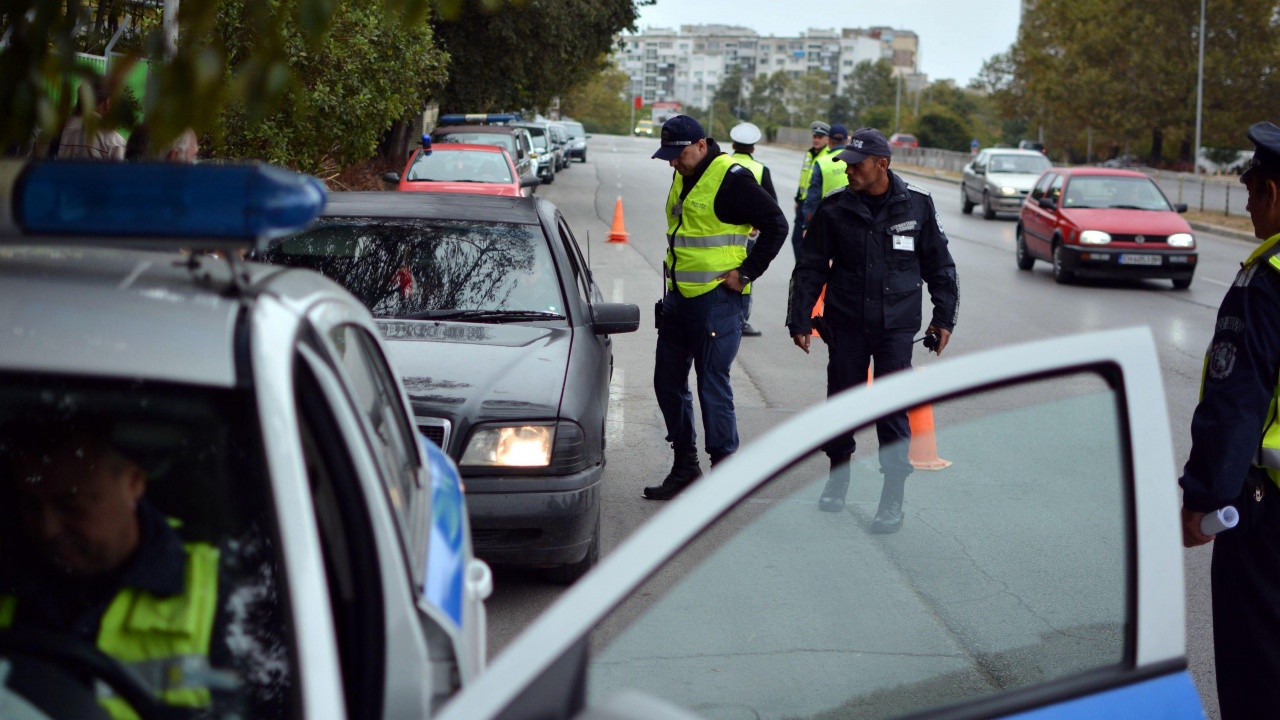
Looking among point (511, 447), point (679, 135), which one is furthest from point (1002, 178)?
point (511, 447)

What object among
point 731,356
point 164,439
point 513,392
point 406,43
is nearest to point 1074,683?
point 164,439

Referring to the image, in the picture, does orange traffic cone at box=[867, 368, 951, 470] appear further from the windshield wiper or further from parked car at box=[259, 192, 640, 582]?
the windshield wiper

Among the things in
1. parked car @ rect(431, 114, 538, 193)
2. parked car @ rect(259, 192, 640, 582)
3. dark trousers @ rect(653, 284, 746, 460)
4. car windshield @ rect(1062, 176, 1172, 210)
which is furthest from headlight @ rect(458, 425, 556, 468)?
parked car @ rect(431, 114, 538, 193)

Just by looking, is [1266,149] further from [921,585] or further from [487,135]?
[487,135]

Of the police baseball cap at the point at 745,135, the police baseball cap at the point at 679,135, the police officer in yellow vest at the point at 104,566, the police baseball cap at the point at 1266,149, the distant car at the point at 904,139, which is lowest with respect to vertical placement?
the police officer in yellow vest at the point at 104,566

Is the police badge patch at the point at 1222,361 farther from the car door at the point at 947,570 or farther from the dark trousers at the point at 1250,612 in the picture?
the car door at the point at 947,570

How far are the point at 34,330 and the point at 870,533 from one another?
4.25ft

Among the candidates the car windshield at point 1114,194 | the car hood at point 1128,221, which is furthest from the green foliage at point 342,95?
the car windshield at point 1114,194

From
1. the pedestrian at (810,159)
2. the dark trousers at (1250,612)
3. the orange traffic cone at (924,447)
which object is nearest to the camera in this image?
the orange traffic cone at (924,447)

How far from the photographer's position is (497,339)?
542 centimetres

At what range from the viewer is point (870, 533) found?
6.64 feet

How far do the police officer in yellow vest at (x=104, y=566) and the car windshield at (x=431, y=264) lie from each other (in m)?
3.60

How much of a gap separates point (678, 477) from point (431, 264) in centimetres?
175

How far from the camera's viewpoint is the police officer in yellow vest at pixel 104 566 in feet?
6.51
